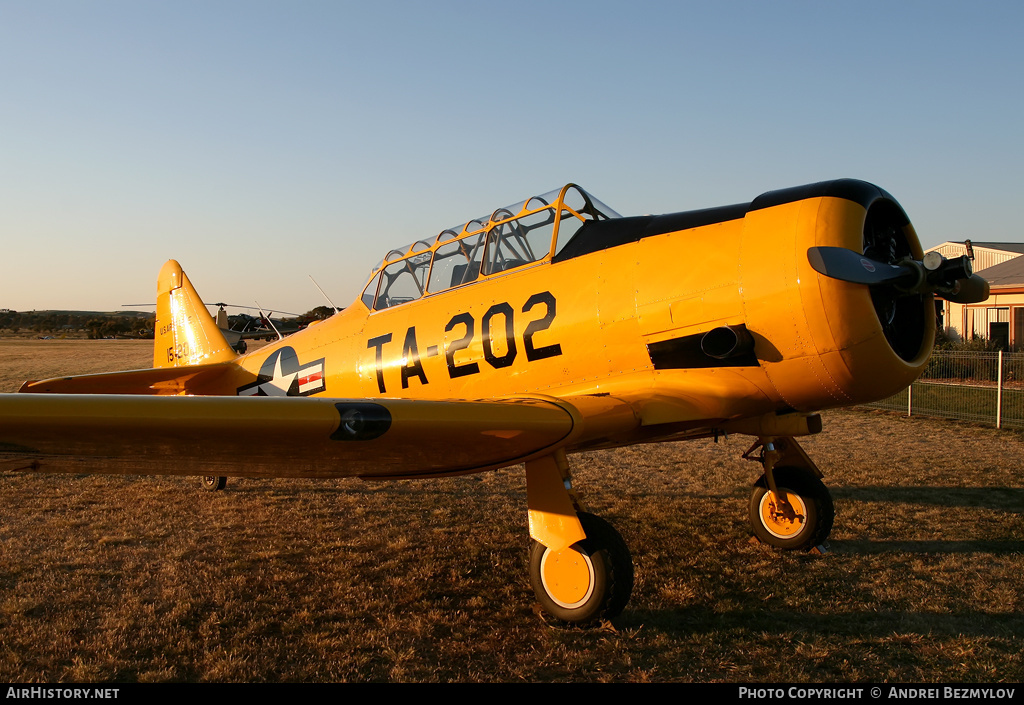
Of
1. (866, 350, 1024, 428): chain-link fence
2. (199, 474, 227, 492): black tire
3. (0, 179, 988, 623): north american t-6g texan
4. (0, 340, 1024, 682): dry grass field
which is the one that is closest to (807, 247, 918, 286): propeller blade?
(0, 179, 988, 623): north american t-6g texan

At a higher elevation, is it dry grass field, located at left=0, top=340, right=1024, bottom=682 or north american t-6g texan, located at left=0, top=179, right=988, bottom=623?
north american t-6g texan, located at left=0, top=179, right=988, bottom=623

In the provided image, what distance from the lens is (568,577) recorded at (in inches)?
150

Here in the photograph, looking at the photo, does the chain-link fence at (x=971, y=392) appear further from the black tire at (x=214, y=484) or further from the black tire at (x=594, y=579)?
the black tire at (x=214, y=484)

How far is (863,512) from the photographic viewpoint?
604 cm

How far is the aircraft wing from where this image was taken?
106 inches

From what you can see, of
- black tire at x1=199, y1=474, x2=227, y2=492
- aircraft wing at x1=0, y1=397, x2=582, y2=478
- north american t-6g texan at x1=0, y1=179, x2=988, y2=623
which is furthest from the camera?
black tire at x1=199, y1=474, x2=227, y2=492

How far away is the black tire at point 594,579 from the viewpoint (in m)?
3.69

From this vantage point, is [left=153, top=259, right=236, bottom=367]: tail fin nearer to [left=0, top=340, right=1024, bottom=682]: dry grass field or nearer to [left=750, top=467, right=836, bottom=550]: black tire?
[left=0, top=340, right=1024, bottom=682]: dry grass field

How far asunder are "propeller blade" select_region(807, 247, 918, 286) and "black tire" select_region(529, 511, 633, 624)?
183 cm

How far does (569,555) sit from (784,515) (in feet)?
6.96

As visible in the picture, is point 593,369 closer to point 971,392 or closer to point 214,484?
point 214,484

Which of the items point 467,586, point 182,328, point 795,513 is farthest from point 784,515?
point 182,328

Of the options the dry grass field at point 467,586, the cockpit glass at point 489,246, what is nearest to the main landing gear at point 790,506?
the dry grass field at point 467,586

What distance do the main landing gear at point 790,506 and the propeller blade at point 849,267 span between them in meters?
1.81
